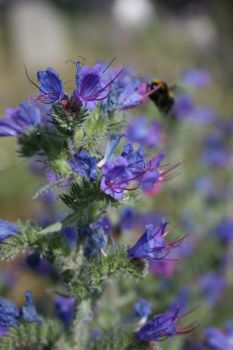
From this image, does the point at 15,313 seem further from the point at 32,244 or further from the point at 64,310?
the point at 64,310

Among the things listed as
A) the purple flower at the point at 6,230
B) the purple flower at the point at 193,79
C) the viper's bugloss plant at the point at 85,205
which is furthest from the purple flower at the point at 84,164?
the purple flower at the point at 193,79

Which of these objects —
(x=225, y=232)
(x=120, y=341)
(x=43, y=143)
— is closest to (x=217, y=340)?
(x=120, y=341)

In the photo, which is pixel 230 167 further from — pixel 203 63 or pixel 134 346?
pixel 203 63

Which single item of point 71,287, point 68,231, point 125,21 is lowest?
point 71,287

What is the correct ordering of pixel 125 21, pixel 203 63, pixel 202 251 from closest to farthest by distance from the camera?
pixel 202 251, pixel 203 63, pixel 125 21

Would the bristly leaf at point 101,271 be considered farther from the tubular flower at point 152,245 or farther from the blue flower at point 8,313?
the blue flower at point 8,313

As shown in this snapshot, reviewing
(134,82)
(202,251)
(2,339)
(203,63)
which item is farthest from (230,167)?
(203,63)
